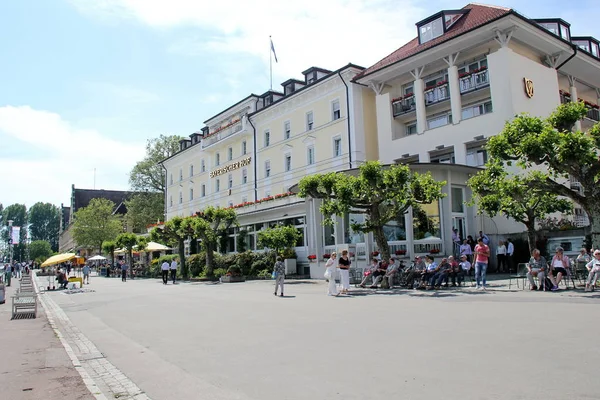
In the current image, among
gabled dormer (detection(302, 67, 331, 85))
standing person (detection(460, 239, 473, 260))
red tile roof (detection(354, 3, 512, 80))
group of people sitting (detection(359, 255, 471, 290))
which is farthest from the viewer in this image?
gabled dormer (detection(302, 67, 331, 85))

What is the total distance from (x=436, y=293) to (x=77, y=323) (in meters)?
11.1

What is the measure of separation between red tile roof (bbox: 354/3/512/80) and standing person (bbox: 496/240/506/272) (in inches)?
480

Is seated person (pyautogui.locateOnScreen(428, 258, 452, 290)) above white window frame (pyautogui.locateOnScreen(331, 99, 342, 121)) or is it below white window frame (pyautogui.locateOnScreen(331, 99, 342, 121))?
below

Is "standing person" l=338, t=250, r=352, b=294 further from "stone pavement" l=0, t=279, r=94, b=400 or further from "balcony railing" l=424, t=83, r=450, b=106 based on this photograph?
"balcony railing" l=424, t=83, r=450, b=106

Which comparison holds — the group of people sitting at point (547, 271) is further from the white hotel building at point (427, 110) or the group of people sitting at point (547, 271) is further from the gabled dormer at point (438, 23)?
the gabled dormer at point (438, 23)

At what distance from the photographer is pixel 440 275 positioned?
696 inches

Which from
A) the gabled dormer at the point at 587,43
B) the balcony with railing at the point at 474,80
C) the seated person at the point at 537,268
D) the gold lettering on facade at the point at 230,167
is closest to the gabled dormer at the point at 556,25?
the gabled dormer at the point at 587,43

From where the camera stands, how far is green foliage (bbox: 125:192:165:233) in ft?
224

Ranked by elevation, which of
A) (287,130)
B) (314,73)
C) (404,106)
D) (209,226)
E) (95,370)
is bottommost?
(95,370)

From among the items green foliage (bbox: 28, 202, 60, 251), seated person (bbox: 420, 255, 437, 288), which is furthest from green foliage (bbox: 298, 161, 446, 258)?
green foliage (bbox: 28, 202, 60, 251)

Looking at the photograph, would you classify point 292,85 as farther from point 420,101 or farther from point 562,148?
point 562,148

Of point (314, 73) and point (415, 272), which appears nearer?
point (415, 272)

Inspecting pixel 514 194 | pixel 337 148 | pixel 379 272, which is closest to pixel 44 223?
pixel 337 148

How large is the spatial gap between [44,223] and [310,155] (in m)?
127
